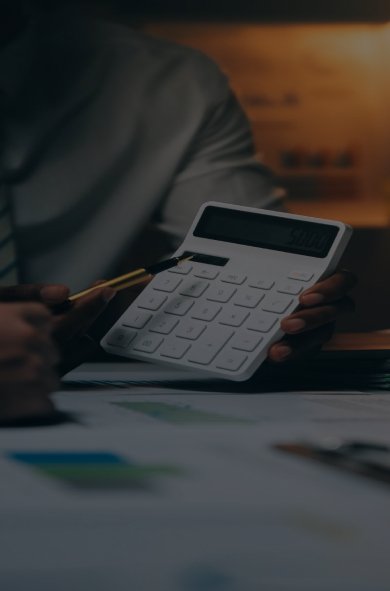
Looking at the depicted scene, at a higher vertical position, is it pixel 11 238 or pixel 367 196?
pixel 11 238

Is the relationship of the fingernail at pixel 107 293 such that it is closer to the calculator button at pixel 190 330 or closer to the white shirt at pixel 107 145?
the calculator button at pixel 190 330

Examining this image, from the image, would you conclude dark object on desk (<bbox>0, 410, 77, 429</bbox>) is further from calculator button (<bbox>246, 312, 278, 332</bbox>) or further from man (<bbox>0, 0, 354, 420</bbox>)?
man (<bbox>0, 0, 354, 420</bbox>)

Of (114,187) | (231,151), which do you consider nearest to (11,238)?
(114,187)

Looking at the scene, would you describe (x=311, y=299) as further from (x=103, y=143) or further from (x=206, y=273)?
(x=103, y=143)

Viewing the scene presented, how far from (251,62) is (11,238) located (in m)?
1.17

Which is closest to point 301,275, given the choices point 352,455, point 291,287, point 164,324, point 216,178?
point 291,287

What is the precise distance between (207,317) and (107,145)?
0.88 metres

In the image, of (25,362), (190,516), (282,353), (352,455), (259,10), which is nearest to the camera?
(190,516)

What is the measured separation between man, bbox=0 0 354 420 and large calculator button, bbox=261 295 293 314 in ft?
2.67

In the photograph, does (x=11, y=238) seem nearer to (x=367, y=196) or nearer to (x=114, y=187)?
(x=114, y=187)

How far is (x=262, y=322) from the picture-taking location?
0.92m

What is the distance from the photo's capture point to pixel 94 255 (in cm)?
174

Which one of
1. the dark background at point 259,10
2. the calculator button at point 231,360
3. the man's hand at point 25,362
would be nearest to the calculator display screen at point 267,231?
the calculator button at point 231,360

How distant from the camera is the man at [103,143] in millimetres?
1689
